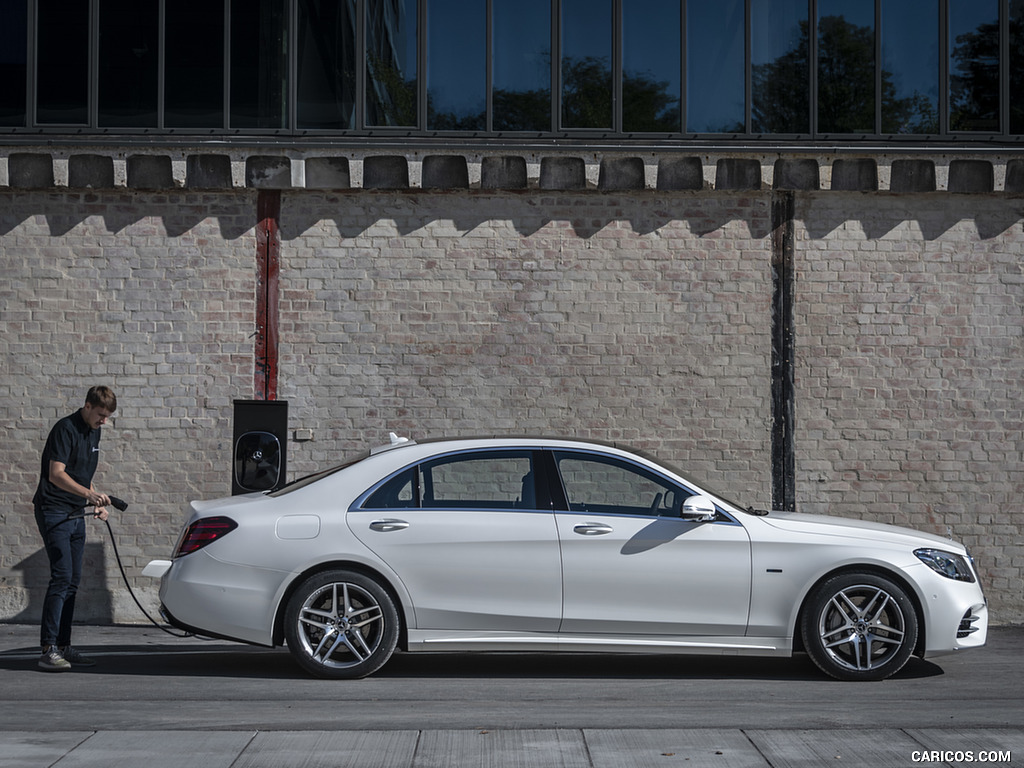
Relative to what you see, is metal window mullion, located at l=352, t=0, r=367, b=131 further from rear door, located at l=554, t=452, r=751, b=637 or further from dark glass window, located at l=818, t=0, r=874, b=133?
rear door, located at l=554, t=452, r=751, b=637

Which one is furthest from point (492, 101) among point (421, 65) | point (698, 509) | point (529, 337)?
point (698, 509)

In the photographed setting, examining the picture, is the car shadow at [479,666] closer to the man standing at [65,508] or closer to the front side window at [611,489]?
the man standing at [65,508]

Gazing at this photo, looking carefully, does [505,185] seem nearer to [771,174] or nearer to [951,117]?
[771,174]

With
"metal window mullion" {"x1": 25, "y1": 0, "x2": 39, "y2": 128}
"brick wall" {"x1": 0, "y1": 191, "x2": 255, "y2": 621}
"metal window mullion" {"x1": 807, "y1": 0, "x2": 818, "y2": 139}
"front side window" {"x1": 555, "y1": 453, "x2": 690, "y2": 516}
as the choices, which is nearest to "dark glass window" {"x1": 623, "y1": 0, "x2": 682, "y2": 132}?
"metal window mullion" {"x1": 807, "y1": 0, "x2": 818, "y2": 139}

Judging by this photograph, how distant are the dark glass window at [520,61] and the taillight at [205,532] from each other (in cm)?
548

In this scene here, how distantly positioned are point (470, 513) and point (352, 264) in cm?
439

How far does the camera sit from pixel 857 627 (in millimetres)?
6945

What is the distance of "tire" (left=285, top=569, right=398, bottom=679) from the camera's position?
6.83m

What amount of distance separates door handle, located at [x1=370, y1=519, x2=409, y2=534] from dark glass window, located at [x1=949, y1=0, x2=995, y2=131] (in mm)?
7357

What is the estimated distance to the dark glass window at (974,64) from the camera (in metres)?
11.0

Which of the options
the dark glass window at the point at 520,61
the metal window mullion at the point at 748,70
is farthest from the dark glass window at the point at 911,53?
the dark glass window at the point at 520,61

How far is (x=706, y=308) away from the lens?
34.9 ft

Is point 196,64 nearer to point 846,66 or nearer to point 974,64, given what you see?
point 846,66

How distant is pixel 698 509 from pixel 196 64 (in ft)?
23.1
